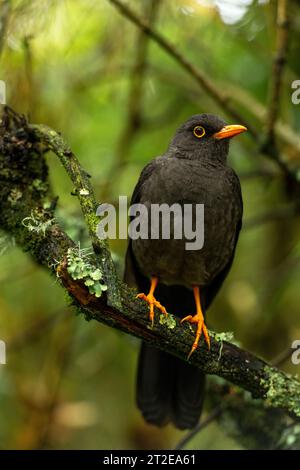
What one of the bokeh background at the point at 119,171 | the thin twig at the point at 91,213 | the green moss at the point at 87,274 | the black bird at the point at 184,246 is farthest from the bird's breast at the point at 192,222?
the green moss at the point at 87,274

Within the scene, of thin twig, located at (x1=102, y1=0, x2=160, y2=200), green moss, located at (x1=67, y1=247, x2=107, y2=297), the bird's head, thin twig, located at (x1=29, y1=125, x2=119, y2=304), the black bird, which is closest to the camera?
green moss, located at (x1=67, y1=247, x2=107, y2=297)

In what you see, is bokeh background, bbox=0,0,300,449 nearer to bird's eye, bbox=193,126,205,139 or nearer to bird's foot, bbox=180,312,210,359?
bird's eye, bbox=193,126,205,139

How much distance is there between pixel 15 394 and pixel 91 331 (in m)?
0.98

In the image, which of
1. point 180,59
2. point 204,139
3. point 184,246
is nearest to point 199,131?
point 204,139

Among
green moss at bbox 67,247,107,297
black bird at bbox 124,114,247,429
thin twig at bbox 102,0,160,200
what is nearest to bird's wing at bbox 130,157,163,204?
black bird at bbox 124,114,247,429

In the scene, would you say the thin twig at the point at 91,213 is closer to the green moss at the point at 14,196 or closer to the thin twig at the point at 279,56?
the green moss at the point at 14,196

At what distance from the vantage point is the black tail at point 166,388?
214 inches

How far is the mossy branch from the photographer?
156 inches

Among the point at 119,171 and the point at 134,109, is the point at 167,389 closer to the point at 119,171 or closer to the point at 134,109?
the point at 119,171
